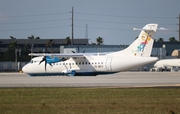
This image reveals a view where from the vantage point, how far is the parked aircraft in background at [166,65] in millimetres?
95250

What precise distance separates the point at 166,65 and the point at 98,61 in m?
47.4

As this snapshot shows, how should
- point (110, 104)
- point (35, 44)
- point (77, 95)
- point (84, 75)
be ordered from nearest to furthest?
point (110, 104), point (77, 95), point (84, 75), point (35, 44)

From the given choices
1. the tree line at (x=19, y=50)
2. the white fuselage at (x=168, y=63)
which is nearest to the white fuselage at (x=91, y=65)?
the white fuselage at (x=168, y=63)

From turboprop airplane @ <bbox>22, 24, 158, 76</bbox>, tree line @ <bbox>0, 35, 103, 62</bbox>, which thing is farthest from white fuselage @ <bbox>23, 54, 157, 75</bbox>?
tree line @ <bbox>0, 35, 103, 62</bbox>

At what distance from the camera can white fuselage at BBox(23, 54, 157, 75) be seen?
51.6m

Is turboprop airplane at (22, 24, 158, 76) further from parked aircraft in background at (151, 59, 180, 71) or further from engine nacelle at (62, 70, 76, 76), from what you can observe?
parked aircraft in background at (151, 59, 180, 71)

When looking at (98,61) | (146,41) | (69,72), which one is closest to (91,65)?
(98,61)

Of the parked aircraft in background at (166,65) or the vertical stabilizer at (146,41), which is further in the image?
the parked aircraft in background at (166,65)

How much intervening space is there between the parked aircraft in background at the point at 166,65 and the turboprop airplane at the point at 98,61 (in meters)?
42.0

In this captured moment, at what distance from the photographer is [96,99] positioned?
86.3 feet

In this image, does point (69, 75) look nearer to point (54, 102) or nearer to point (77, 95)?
point (77, 95)

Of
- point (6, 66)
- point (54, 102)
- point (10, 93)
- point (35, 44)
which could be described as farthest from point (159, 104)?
point (35, 44)

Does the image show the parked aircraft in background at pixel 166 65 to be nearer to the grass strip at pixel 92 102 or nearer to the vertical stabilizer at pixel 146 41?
the vertical stabilizer at pixel 146 41

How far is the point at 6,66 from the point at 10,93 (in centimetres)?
6924
